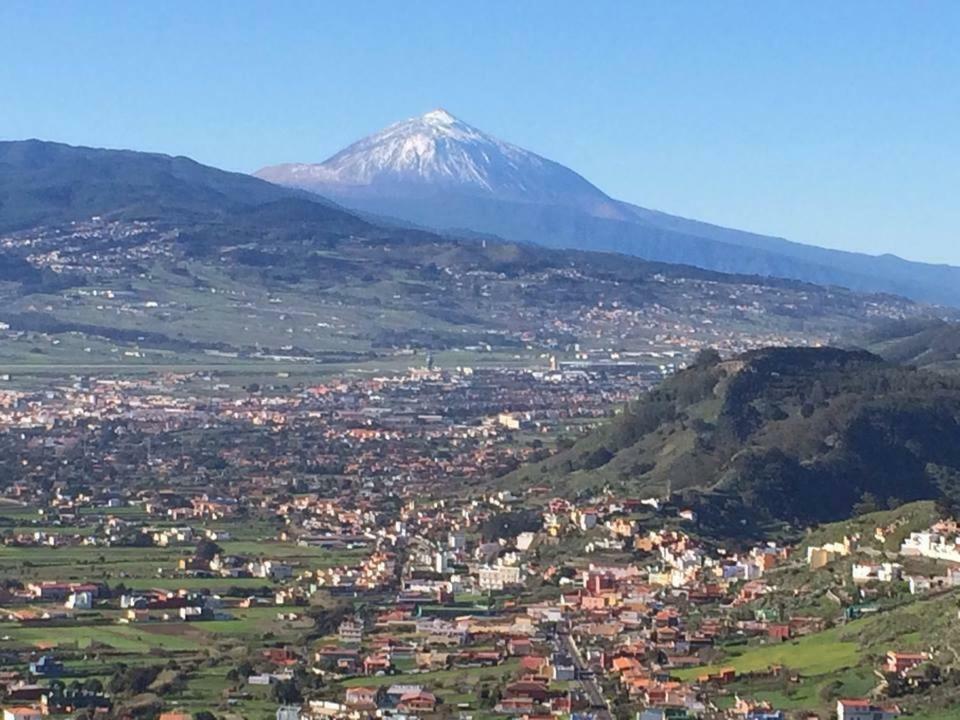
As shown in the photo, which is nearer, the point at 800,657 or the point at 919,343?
the point at 800,657

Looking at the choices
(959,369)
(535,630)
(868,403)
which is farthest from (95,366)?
(535,630)

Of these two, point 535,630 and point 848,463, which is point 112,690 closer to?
point 535,630

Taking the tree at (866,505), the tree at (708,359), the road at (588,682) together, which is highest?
the tree at (708,359)

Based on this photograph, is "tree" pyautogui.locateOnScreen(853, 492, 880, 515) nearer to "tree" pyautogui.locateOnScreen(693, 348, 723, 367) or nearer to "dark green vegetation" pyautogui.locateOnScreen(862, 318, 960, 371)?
"tree" pyautogui.locateOnScreen(693, 348, 723, 367)

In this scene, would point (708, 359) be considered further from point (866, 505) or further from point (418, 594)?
point (418, 594)

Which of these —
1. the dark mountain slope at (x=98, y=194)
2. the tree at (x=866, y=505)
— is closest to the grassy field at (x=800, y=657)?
the tree at (x=866, y=505)

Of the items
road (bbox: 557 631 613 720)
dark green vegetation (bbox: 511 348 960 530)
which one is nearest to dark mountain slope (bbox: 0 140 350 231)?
dark green vegetation (bbox: 511 348 960 530)

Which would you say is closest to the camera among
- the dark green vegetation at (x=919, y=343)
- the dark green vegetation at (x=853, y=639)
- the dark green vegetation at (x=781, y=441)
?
the dark green vegetation at (x=853, y=639)

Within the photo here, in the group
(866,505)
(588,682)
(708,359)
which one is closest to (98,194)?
(708,359)

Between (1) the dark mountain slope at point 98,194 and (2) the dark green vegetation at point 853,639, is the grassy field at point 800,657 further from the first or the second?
(1) the dark mountain slope at point 98,194
